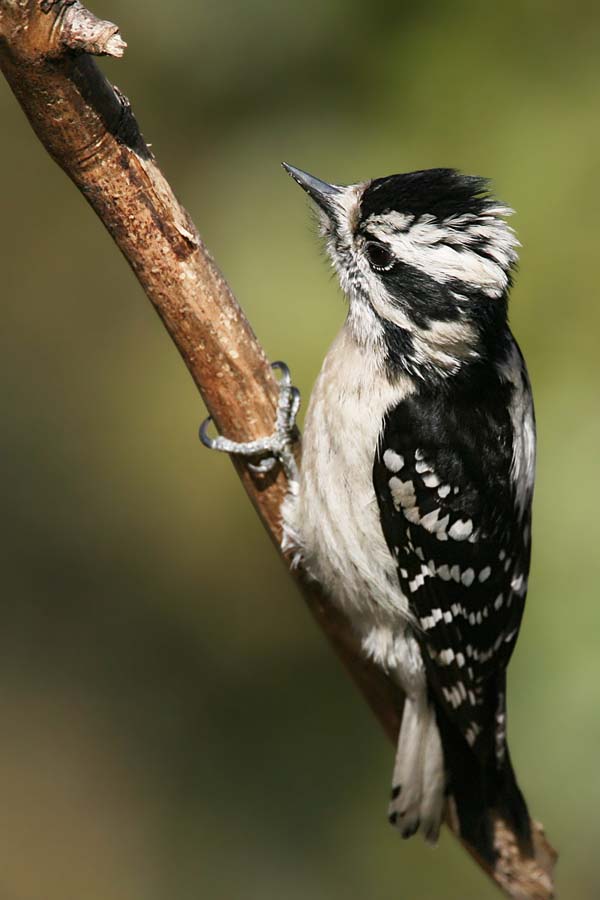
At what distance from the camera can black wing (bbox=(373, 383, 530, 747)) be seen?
10.0 feet

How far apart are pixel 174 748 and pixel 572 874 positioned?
2.24 m

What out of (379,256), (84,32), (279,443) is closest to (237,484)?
(279,443)

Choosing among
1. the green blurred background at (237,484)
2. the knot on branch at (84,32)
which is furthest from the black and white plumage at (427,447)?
the green blurred background at (237,484)

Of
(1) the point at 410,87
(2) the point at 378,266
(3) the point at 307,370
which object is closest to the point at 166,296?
(2) the point at 378,266

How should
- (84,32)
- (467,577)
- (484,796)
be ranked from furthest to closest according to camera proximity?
1. (484,796)
2. (467,577)
3. (84,32)

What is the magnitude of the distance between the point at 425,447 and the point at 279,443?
1.51 feet

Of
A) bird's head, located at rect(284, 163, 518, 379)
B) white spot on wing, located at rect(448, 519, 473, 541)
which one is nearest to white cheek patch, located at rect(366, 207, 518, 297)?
bird's head, located at rect(284, 163, 518, 379)

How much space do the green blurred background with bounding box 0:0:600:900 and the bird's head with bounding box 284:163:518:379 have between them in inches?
61.8

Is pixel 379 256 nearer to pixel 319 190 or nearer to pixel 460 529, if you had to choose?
pixel 319 190

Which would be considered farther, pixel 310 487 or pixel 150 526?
pixel 150 526

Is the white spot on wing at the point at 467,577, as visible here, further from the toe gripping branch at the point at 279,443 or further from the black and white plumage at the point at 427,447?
the toe gripping branch at the point at 279,443

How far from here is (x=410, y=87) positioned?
5.12 m

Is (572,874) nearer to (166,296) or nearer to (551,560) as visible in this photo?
(551,560)

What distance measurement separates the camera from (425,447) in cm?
304
